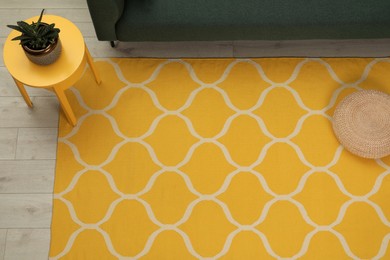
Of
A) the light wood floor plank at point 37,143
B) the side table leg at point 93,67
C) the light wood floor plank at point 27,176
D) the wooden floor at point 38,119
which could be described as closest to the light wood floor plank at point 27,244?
the wooden floor at point 38,119

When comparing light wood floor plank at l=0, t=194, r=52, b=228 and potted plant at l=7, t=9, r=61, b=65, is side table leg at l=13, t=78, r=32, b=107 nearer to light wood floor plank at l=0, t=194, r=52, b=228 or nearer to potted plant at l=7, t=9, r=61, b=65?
potted plant at l=7, t=9, r=61, b=65

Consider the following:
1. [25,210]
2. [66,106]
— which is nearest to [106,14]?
[66,106]

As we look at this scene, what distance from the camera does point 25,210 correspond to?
8.77ft

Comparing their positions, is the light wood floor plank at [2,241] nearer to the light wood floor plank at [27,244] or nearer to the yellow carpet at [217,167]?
the light wood floor plank at [27,244]

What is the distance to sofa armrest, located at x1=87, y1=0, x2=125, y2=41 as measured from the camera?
2.50m

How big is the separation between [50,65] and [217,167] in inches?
43.8

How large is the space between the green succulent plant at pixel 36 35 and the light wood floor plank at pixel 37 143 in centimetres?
67

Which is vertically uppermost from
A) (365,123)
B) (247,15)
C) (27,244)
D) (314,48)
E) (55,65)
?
(247,15)

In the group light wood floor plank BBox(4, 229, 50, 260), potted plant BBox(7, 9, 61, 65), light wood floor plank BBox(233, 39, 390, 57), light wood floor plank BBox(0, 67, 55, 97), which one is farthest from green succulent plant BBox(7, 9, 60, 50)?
light wood floor plank BBox(233, 39, 390, 57)

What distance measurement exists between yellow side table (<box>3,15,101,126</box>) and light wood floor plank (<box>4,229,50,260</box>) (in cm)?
78

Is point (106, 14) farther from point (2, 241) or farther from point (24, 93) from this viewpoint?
point (2, 241)

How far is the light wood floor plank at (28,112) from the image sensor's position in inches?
113

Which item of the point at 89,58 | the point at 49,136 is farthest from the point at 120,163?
the point at 89,58

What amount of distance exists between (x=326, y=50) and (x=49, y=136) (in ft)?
6.15
